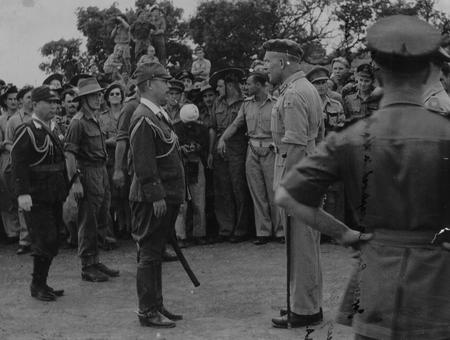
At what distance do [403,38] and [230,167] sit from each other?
8284 millimetres

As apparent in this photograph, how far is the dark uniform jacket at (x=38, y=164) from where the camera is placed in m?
7.91

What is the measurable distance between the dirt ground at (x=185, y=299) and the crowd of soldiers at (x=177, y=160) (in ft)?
0.74

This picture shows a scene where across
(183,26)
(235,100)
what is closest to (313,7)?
(183,26)

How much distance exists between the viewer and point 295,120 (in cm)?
663

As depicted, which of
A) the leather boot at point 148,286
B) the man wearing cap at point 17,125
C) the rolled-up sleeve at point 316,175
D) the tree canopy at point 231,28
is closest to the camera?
the rolled-up sleeve at point 316,175

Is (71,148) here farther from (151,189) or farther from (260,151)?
(260,151)

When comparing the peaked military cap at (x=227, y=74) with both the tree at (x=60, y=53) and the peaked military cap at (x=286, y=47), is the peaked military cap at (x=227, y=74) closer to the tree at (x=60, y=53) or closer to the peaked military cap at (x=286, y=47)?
the peaked military cap at (x=286, y=47)

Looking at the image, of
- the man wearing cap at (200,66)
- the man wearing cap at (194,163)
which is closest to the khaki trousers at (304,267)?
the man wearing cap at (194,163)

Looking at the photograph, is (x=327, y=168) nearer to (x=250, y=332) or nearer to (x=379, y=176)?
(x=379, y=176)

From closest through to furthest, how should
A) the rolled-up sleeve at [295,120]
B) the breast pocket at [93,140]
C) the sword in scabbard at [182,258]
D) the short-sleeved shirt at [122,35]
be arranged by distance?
the rolled-up sleeve at [295,120] < the sword in scabbard at [182,258] < the breast pocket at [93,140] < the short-sleeved shirt at [122,35]

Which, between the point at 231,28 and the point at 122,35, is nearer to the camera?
the point at 122,35

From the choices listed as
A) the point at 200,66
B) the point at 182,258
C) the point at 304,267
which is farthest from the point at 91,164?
the point at 200,66

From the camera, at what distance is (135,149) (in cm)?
679

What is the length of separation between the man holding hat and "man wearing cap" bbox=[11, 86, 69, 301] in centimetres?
143
